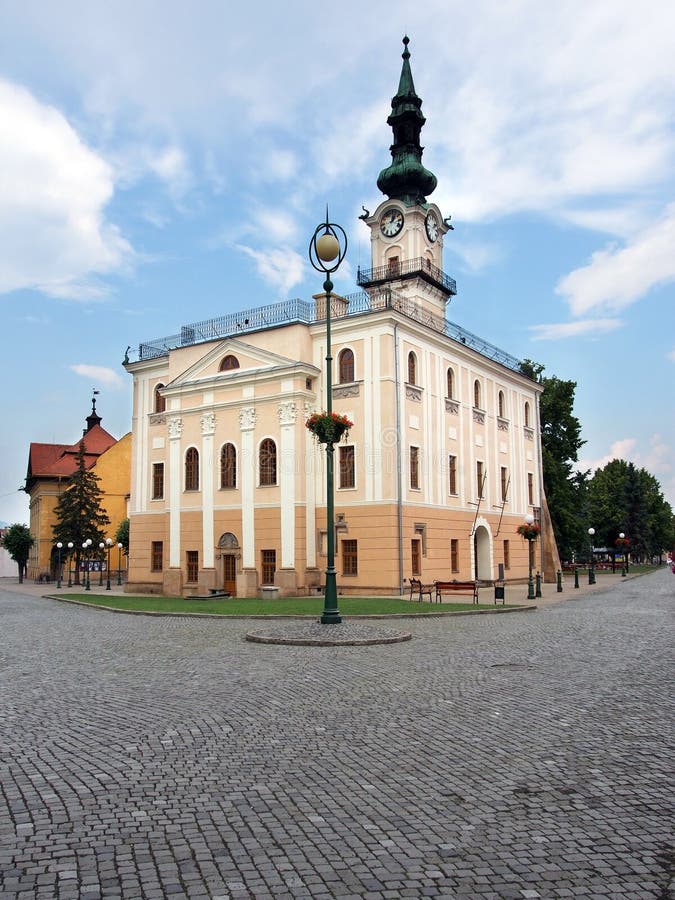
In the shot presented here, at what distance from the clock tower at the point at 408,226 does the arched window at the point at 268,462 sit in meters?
12.0

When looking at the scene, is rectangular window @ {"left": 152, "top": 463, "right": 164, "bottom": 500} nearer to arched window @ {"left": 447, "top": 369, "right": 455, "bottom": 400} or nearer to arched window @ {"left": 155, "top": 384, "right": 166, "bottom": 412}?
arched window @ {"left": 155, "top": 384, "right": 166, "bottom": 412}

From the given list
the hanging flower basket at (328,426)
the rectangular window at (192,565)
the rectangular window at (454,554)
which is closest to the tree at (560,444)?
the rectangular window at (454,554)

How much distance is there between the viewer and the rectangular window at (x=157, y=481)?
4316cm

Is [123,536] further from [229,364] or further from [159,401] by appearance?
[229,364]

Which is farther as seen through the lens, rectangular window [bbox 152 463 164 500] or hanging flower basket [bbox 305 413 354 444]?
rectangular window [bbox 152 463 164 500]

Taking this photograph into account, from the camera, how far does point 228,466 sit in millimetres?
39188

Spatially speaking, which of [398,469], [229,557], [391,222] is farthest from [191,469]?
[391,222]

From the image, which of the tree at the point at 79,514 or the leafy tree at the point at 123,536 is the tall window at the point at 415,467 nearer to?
the tree at the point at 79,514

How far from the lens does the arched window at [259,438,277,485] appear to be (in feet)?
123

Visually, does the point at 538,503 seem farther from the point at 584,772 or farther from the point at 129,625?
the point at 584,772

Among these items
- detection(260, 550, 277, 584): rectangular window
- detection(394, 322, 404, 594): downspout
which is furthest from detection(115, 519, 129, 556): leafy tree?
detection(394, 322, 404, 594): downspout

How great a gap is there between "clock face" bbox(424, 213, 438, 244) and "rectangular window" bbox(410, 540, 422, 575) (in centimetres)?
1846

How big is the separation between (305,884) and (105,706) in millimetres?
5749

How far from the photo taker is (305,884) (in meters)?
4.41
